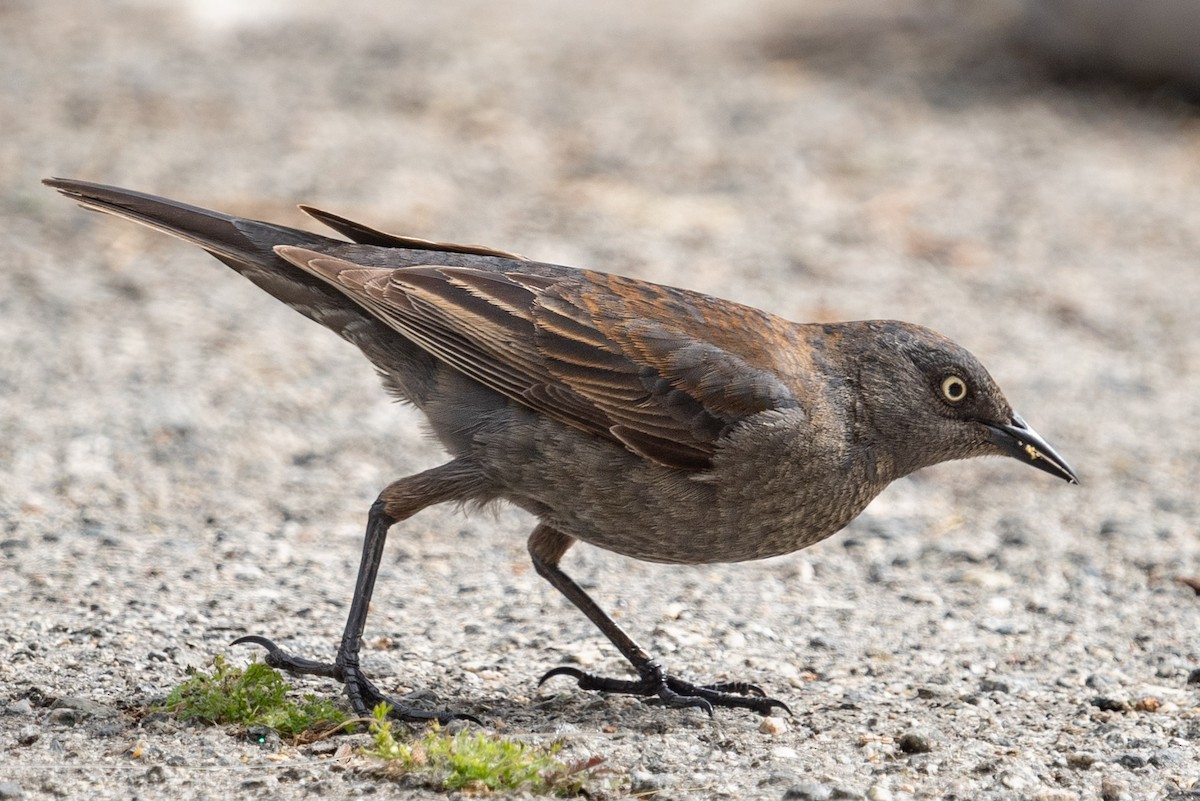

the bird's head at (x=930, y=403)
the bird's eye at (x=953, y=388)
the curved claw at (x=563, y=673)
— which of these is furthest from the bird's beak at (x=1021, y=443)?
the curved claw at (x=563, y=673)

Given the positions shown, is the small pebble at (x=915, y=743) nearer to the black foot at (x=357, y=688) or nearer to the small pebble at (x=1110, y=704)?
the small pebble at (x=1110, y=704)

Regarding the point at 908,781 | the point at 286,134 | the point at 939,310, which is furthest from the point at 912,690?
the point at 286,134

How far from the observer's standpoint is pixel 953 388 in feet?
16.7

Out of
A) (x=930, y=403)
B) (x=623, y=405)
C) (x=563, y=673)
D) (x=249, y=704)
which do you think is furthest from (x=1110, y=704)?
(x=249, y=704)

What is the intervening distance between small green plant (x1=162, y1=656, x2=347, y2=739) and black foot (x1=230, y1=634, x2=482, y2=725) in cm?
14

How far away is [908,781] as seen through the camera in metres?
4.40

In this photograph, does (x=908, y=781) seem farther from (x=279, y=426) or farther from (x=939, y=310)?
(x=939, y=310)

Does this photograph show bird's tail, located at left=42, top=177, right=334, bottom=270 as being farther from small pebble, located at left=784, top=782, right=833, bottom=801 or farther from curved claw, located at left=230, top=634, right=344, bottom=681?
small pebble, located at left=784, top=782, right=833, bottom=801

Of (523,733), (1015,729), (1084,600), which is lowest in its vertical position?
(523,733)

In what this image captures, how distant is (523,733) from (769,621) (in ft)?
5.31

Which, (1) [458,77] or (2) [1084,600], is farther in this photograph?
(1) [458,77]

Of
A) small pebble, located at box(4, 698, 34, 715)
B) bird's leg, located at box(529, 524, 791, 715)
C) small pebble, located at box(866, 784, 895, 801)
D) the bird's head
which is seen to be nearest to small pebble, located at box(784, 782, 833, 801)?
small pebble, located at box(866, 784, 895, 801)

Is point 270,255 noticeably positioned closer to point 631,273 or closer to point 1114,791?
point 1114,791

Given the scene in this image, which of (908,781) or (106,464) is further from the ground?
(106,464)
